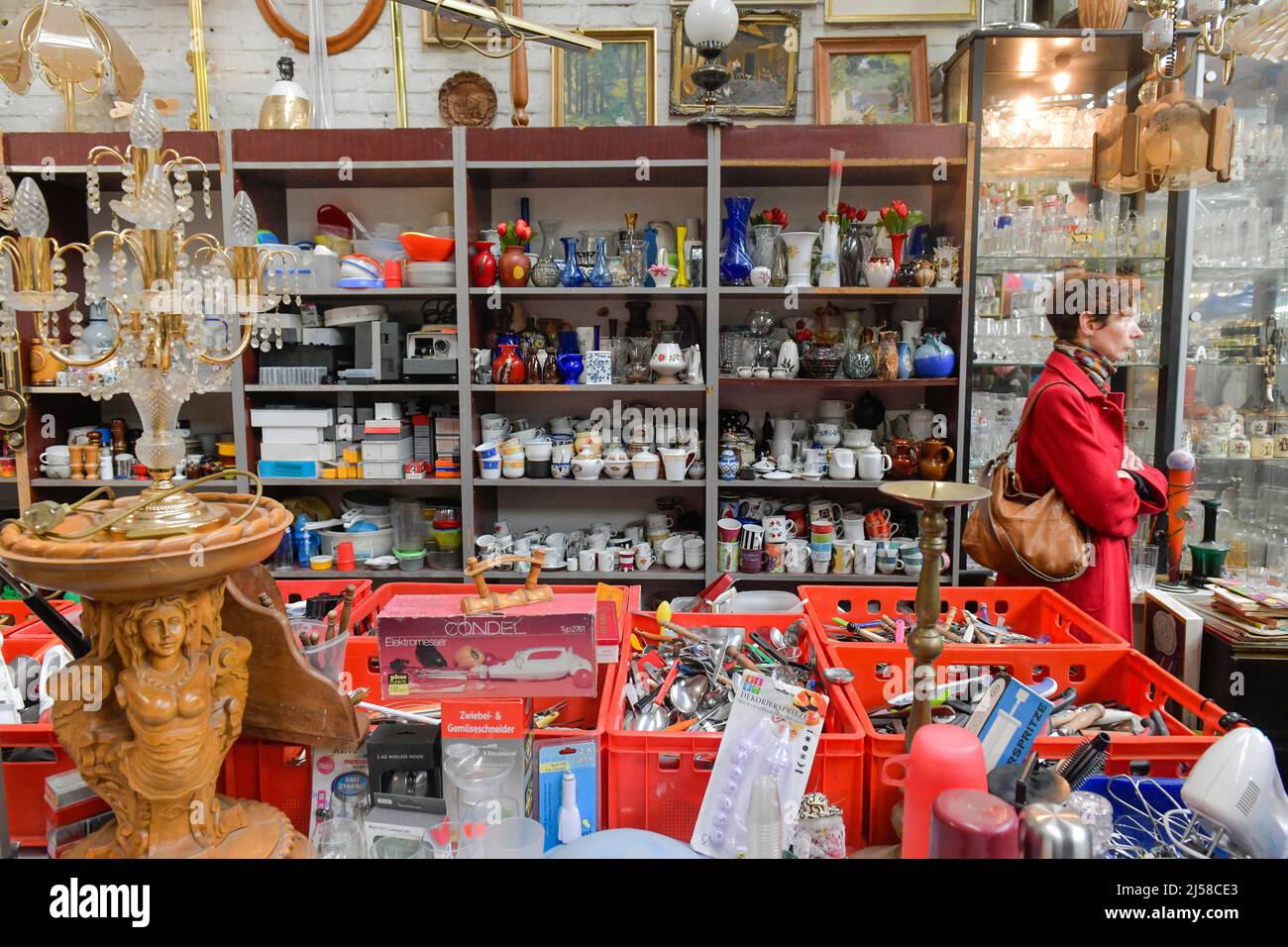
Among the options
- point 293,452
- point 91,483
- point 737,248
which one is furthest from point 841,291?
point 91,483

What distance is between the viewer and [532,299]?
3.45m

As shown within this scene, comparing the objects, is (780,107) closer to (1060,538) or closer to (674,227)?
(674,227)

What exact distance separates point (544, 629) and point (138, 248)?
69cm

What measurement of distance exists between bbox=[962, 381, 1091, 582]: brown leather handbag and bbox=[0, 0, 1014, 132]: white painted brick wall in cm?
203

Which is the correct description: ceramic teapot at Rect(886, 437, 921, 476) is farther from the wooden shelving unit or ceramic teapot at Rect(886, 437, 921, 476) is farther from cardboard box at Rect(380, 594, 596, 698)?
cardboard box at Rect(380, 594, 596, 698)

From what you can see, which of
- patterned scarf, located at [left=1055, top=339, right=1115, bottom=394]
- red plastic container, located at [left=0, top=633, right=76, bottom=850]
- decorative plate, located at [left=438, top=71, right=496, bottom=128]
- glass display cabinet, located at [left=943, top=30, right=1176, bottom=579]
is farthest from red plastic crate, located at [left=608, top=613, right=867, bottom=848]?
decorative plate, located at [left=438, top=71, right=496, bottom=128]

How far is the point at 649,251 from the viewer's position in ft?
10.6

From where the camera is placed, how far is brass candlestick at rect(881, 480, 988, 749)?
1.11 m

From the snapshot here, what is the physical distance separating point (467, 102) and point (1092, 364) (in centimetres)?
261

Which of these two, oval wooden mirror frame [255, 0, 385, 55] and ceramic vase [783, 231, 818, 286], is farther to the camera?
oval wooden mirror frame [255, 0, 385, 55]

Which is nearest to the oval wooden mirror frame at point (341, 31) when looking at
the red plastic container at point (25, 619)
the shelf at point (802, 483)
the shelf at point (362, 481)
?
the shelf at point (362, 481)

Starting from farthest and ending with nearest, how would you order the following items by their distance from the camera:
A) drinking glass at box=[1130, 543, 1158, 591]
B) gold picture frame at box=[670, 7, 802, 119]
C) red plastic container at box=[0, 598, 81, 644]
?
gold picture frame at box=[670, 7, 802, 119] < drinking glass at box=[1130, 543, 1158, 591] < red plastic container at box=[0, 598, 81, 644]

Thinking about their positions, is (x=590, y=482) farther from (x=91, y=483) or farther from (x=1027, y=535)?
(x=91, y=483)

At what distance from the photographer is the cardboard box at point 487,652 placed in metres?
1.10
